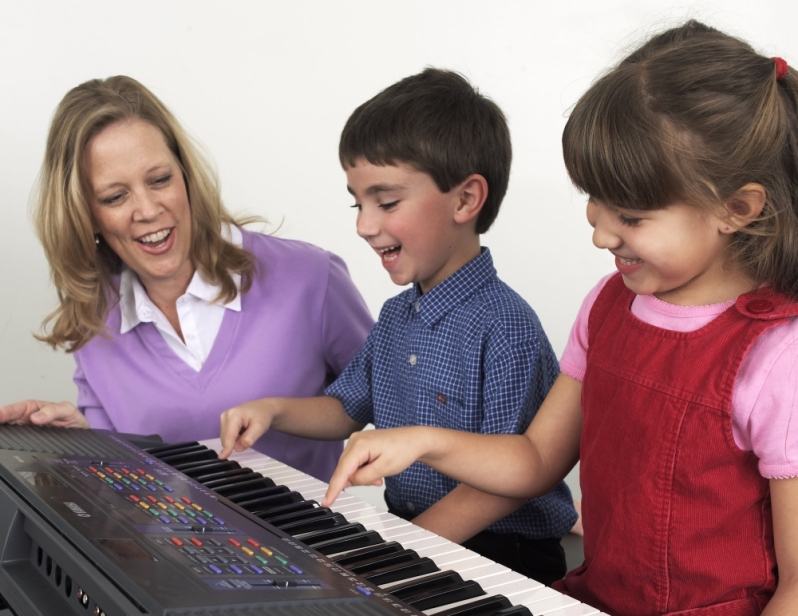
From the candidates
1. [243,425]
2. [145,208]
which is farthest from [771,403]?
[145,208]

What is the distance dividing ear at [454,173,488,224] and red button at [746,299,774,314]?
639mm

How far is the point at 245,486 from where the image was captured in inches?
46.8

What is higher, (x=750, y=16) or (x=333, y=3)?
(x=333, y=3)

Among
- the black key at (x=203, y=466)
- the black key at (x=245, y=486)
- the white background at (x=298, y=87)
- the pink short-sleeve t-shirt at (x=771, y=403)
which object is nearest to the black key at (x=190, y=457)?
the black key at (x=203, y=466)

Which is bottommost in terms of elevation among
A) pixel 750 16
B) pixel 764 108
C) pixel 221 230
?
pixel 221 230

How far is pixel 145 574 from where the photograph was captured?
32.4 inches

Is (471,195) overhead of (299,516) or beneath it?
overhead

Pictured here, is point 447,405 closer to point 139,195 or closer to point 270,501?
point 270,501

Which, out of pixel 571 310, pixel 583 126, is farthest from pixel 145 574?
pixel 571 310

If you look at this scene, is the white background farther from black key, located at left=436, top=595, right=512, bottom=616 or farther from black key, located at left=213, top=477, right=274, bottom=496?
black key, located at left=436, top=595, right=512, bottom=616

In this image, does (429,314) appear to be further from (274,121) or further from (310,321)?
(274,121)

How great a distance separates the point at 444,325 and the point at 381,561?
626mm

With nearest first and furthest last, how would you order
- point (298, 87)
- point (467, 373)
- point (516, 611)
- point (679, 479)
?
point (516, 611) → point (679, 479) → point (467, 373) → point (298, 87)

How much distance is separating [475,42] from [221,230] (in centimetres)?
96
